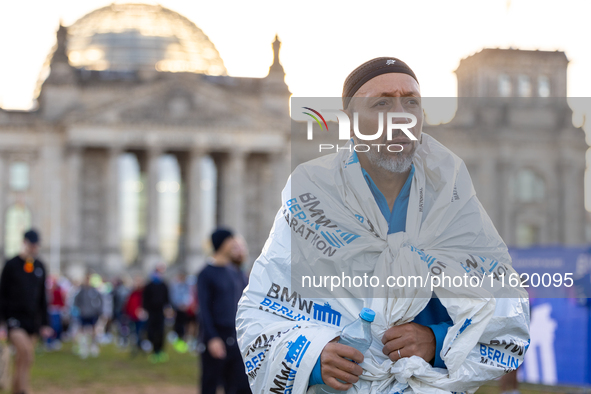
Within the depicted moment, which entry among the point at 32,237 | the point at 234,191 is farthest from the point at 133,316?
the point at 234,191

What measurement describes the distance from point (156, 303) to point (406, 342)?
15.4m

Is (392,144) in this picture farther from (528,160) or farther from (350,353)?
(528,160)

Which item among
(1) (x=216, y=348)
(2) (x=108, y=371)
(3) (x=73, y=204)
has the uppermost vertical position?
(3) (x=73, y=204)

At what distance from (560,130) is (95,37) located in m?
37.7

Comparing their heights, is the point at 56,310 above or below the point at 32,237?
below

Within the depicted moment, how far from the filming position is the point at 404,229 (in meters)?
2.65

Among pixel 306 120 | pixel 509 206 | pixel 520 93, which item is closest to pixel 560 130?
pixel 520 93

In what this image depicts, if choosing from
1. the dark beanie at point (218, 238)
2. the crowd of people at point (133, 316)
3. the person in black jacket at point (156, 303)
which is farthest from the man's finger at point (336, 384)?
the person in black jacket at point (156, 303)

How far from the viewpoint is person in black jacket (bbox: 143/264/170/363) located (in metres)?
16.9

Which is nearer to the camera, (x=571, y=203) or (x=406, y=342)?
(x=406, y=342)

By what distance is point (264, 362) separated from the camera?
2.52 m

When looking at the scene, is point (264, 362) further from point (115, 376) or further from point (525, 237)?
point (525, 237)

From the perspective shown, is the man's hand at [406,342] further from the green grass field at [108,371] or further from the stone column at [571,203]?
the stone column at [571,203]

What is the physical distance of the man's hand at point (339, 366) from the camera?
233 cm
